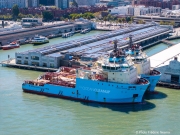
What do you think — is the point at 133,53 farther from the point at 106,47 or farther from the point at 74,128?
the point at 106,47

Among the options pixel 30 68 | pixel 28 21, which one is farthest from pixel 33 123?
pixel 28 21

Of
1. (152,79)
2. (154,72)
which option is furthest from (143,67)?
(154,72)

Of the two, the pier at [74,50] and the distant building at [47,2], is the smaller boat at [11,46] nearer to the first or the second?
the pier at [74,50]

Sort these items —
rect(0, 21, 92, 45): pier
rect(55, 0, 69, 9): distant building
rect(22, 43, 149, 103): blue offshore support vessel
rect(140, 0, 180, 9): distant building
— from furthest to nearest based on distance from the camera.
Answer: rect(55, 0, 69, 9): distant building < rect(140, 0, 180, 9): distant building < rect(0, 21, 92, 45): pier < rect(22, 43, 149, 103): blue offshore support vessel

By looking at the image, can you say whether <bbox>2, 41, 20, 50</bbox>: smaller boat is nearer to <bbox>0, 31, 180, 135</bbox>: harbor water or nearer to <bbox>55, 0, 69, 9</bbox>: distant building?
<bbox>0, 31, 180, 135</bbox>: harbor water

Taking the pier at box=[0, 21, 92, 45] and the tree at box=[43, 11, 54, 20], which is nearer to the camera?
the pier at box=[0, 21, 92, 45]

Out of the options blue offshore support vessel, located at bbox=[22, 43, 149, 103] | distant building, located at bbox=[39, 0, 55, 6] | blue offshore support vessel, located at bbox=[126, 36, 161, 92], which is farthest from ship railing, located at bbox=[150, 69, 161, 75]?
distant building, located at bbox=[39, 0, 55, 6]

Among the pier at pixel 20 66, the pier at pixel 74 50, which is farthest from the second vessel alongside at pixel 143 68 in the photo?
the pier at pixel 20 66

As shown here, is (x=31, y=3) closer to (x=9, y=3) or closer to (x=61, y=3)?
(x=9, y=3)
